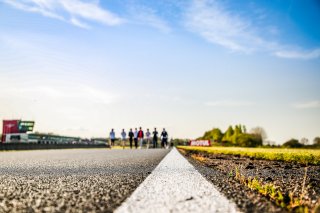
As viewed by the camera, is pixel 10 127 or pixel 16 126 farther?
pixel 16 126

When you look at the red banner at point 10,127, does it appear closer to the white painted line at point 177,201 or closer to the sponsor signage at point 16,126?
the sponsor signage at point 16,126

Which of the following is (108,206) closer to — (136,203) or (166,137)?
(136,203)

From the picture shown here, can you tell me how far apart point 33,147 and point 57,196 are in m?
30.4

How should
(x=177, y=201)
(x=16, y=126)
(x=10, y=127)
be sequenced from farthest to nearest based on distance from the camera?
(x=16, y=126) → (x=10, y=127) → (x=177, y=201)

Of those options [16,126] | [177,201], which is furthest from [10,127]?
[177,201]

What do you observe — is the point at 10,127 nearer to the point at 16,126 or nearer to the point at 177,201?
the point at 16,126

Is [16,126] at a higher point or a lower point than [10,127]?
higher

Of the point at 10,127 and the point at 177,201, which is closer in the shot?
the point at 177,201

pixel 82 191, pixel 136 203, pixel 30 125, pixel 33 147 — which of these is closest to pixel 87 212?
pixel 136 203

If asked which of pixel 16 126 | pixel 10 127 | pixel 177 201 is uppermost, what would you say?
pixel 16 126

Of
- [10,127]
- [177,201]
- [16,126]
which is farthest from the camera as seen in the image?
[16,126]

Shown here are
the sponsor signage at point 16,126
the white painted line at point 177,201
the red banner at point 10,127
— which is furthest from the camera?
the sponsor signage at point 16,126

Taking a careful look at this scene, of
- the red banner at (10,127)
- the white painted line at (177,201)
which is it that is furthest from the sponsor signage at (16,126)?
the white painted line at (177,201)

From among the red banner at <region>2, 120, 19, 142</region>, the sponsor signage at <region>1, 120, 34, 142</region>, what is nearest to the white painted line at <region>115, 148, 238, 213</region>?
the sponsor signage at <region>1, 120, 34, 142</region>
